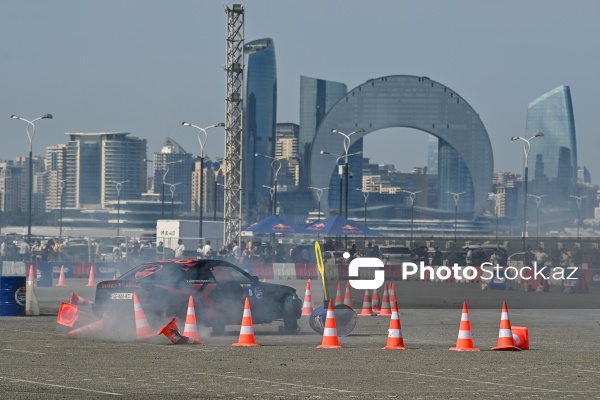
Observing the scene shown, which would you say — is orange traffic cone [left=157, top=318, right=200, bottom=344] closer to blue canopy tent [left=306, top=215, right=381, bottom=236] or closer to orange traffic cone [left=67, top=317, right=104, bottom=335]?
orange traffic cone [left=67, top=317, right=104, bottom=335]

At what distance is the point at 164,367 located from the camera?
47.0 ft

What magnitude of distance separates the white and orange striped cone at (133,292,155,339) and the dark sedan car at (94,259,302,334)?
0.41 meters

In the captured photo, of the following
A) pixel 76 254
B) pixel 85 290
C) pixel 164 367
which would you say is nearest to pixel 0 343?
pixel 164 367

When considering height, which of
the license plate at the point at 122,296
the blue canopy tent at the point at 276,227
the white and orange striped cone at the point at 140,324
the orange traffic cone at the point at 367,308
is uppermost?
the blue canopy tent at the point at 276,227

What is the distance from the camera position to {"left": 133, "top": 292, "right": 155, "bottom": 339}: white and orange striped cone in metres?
18.4

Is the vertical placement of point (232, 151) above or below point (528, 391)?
above

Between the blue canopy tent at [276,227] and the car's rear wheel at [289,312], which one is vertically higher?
the blue canopy tent at [276,227]

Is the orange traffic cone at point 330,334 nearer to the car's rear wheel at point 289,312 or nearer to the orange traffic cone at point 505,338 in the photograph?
the orange traffic cone at point 505,338

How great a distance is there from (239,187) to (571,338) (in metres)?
60.1

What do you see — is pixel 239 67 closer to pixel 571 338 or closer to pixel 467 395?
pixel 571 338

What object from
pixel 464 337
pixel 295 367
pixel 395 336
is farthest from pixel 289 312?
pixel 295 367

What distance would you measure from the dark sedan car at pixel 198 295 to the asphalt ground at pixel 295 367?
1.38ft

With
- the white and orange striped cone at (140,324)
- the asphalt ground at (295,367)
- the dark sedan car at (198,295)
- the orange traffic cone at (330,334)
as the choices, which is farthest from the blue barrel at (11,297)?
the orange traffic cone at (330,334)

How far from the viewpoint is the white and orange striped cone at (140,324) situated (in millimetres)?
18391
